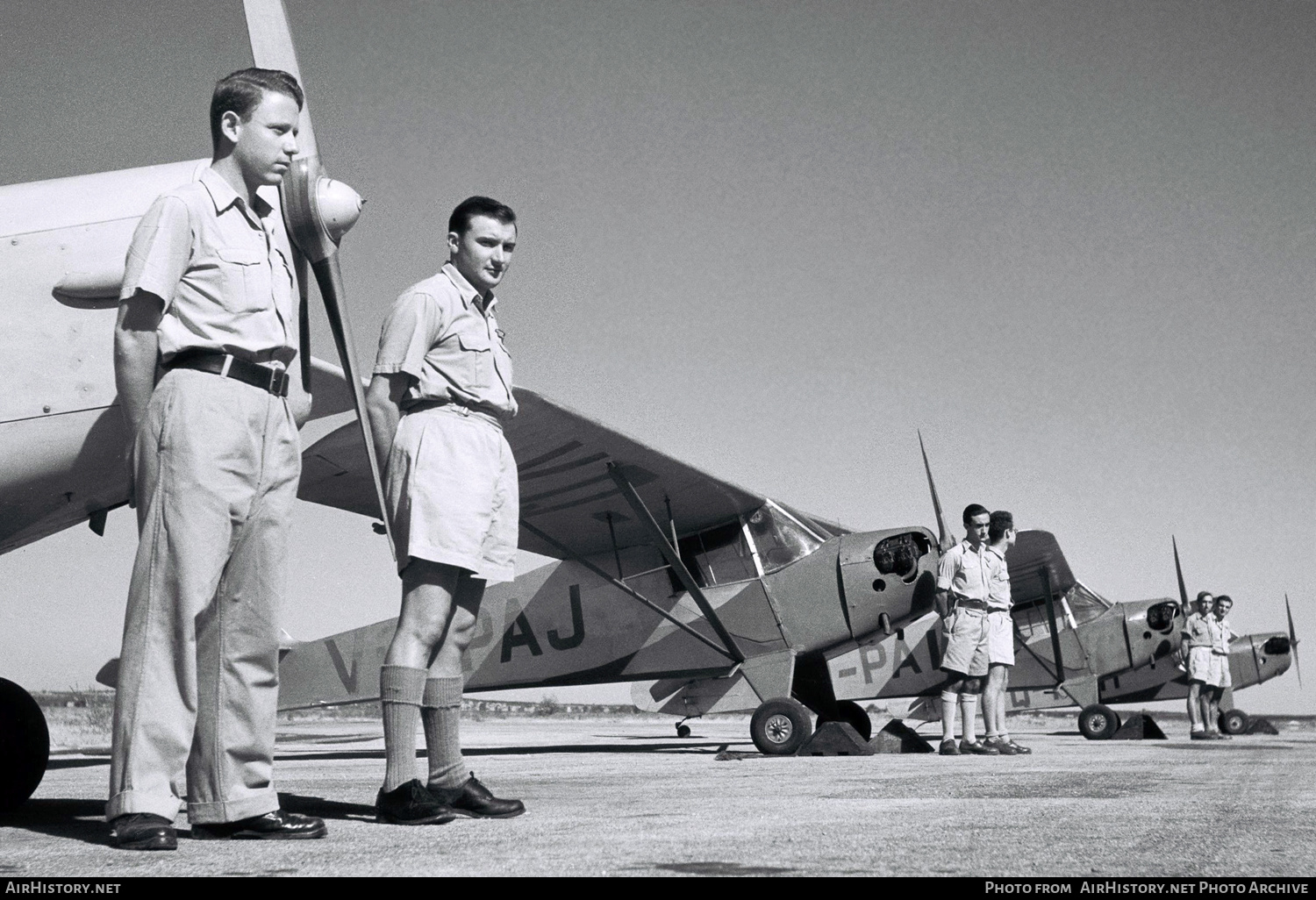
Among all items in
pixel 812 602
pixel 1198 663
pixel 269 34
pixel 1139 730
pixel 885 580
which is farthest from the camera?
pixel 1198 663

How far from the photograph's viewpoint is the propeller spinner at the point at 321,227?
368 centimetres

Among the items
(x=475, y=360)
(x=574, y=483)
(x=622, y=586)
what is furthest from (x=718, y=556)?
(x=475, y=360)

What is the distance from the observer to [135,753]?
261cm

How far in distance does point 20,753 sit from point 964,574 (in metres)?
6.66

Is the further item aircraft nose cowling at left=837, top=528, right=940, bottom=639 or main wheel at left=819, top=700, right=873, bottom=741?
main wheel at left=819, top=700, right=873, bottom=741

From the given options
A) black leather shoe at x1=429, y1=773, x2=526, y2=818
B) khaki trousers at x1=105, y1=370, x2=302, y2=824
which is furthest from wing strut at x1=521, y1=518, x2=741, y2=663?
khaki trousers at x1=105, y1=370, x2=302, y2=824

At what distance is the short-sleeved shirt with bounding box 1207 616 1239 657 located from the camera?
1548 cm

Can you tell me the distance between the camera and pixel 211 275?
290cm

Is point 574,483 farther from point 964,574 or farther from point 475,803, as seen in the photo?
point 475,803

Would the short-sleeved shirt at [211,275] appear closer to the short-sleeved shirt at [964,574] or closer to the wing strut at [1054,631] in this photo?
the short-sleeved shirt at [964,574]

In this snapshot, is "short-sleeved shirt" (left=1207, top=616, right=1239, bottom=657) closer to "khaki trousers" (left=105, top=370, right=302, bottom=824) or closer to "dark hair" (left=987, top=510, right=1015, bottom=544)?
"dark hair" (left=987, top=510, right=1015, bottom=544)

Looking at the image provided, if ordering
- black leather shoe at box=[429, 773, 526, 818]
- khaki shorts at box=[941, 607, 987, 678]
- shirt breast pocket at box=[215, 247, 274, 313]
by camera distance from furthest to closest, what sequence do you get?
khaki shorts at box=[941, 607, 987, 678] → black leather shoe at box=[429, 773, 526, 818] → shirt breast pocket at box=[215, 247, 274, 313]

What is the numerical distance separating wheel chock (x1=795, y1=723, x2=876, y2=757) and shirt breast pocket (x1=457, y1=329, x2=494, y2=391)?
580 cm
